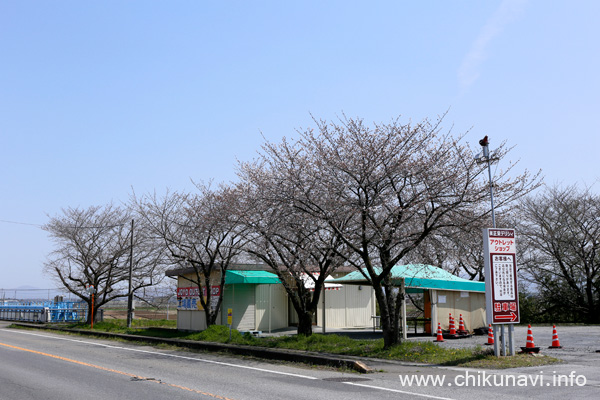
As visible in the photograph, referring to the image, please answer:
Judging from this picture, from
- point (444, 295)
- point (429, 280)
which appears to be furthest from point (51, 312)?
point (444, 295)

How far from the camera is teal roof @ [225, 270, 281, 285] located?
1009 inches

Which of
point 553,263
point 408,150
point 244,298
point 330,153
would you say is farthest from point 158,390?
point 553,263

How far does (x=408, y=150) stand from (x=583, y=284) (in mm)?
28776

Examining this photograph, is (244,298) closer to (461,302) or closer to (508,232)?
(461,302)

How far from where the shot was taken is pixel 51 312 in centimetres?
3769

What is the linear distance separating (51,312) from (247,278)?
65.8ft

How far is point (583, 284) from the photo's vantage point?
37.9 m

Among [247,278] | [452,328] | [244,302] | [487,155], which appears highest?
[487,155]

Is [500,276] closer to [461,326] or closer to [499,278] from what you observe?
[499,278]

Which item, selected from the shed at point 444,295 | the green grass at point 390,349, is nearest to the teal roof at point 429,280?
the shed at point 444,295

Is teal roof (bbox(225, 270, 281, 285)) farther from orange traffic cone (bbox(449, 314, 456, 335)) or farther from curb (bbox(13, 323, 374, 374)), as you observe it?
orange traffic cone (bbox(449, 314, 456, 335))

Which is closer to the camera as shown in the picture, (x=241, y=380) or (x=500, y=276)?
(x=241, y=380)

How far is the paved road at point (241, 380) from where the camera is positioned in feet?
31.6

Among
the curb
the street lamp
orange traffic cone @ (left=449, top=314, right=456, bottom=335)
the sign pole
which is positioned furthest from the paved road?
orange traffic cone @ (left=449, top=314, right=456, bottom=335)
